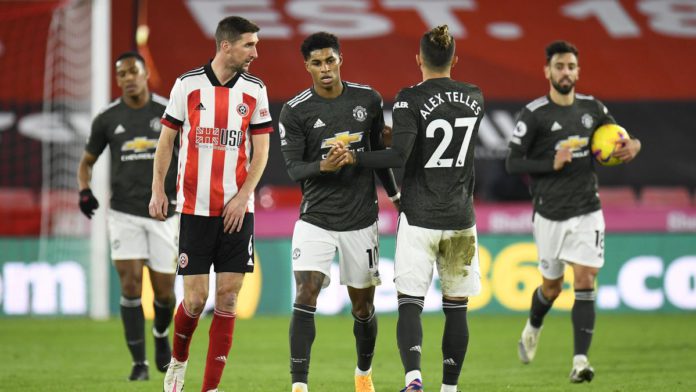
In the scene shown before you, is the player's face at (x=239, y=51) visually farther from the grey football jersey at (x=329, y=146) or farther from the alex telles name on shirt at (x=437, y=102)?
the alex telles name on shirt at (x=437, y=102)

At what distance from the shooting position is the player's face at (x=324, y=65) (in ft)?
23.0

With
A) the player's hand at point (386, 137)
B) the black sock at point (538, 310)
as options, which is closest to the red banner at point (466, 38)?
the black sock at point (538, 310)

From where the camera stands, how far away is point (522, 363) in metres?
9.79

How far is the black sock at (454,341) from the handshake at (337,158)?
108 cm

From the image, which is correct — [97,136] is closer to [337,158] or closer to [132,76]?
[132,76]

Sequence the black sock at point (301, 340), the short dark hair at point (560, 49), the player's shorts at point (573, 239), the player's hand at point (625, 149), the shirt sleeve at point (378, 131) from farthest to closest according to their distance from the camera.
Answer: the short dark hair at point (560, 49) < the player's shorts at point (573, 239) < the player's hand at point (625, 149) < the shirt sleeve at point (378, 131) < the black sock at point (301, 340)

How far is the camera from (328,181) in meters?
7.09

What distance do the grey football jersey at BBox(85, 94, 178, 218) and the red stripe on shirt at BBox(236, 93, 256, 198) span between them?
2.15m

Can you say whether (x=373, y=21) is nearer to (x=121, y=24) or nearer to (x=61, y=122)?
(x=121, y=24)

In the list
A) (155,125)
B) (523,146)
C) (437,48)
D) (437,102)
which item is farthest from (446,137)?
(155,125)

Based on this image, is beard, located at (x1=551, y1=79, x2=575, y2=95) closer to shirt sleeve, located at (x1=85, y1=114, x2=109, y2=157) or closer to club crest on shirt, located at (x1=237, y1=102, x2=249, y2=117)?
club crest on shirt, located at (x1=237, y1=102, x2=249, y2=117)

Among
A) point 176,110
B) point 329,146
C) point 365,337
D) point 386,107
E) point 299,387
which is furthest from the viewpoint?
point 386,107

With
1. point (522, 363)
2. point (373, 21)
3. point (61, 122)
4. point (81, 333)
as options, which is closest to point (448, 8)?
point (373, 21)

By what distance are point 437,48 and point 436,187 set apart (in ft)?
2.73
